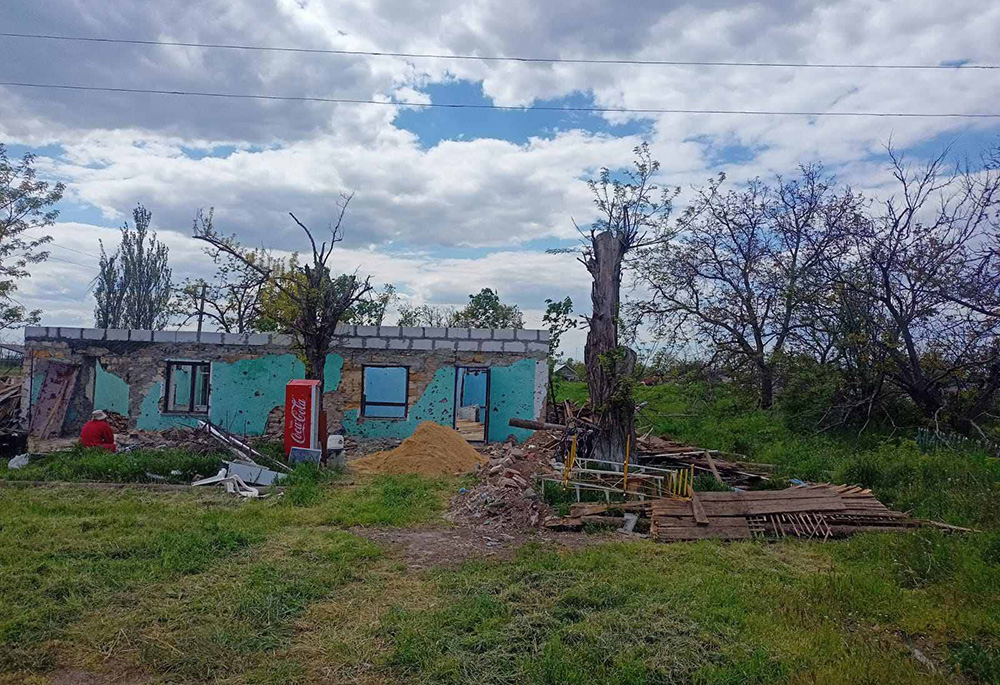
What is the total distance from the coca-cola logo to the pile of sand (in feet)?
4.18

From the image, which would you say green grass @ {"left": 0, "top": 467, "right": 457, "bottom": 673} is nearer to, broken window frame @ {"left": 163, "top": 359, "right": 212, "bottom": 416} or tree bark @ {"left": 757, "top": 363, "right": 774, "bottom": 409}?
broken window frame @ {"left": 163, "top": 359, "right": 212, "bottom": 416}

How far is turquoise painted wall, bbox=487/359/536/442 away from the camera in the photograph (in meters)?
16.3

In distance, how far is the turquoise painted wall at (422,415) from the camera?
16328mm

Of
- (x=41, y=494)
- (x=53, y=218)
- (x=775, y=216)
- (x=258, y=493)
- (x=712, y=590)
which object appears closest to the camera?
(x=712, y=590)

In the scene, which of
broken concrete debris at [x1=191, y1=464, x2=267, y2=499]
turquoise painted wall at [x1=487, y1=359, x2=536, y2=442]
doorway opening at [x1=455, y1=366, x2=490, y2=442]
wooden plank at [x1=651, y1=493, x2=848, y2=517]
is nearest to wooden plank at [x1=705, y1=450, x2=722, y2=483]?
wooden plank at [x1=651, y1=493, x2=848, y2=517]

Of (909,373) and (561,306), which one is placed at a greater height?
(561,306)

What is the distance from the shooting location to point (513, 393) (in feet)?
53.8

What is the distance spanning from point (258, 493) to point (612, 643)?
7272 millimetres

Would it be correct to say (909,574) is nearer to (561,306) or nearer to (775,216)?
(561,306)

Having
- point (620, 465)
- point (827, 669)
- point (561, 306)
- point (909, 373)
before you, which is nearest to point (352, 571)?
point (827, 669)

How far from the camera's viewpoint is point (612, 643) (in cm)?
490

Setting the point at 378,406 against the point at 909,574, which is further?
the point at 378,406

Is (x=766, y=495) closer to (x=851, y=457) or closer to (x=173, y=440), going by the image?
(x=851, y=457)

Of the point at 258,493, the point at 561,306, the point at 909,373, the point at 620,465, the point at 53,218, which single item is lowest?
the point at 258,493
